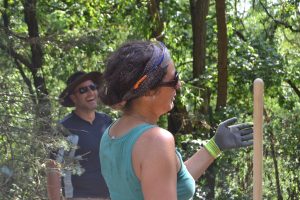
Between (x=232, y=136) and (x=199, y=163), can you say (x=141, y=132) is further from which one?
(x=232, y=136)

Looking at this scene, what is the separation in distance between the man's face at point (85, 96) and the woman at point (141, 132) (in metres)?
2.53

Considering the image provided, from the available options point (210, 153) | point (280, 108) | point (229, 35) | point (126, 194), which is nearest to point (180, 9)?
point (229, 35)

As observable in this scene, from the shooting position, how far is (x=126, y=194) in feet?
6.40

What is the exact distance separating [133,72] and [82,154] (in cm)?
239

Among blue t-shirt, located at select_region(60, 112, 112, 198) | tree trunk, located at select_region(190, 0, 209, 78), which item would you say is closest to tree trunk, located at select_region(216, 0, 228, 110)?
tree trunk, located at select_region(190, 0, 209, 78)

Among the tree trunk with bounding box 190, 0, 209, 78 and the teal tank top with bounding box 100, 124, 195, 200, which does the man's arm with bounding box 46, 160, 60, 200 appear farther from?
the tree trunk with bounding box 190, 0, 209, 78

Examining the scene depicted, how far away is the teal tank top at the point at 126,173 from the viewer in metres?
1.91

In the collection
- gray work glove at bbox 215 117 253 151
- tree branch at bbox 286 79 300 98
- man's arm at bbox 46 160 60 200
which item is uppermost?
gray work glove at bbox 215 117 253 151

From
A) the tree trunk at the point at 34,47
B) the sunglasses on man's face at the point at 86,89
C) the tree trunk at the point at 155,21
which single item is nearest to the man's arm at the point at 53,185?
the sunglasses on man's face at the point at 86,89

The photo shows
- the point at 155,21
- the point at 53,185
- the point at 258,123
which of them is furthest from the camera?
the point at 155,21

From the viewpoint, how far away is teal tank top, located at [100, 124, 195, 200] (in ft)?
6.26

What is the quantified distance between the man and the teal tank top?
1.92 meters

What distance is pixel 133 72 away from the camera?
1.94 meters

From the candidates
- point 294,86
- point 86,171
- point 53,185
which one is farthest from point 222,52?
point 53,185
